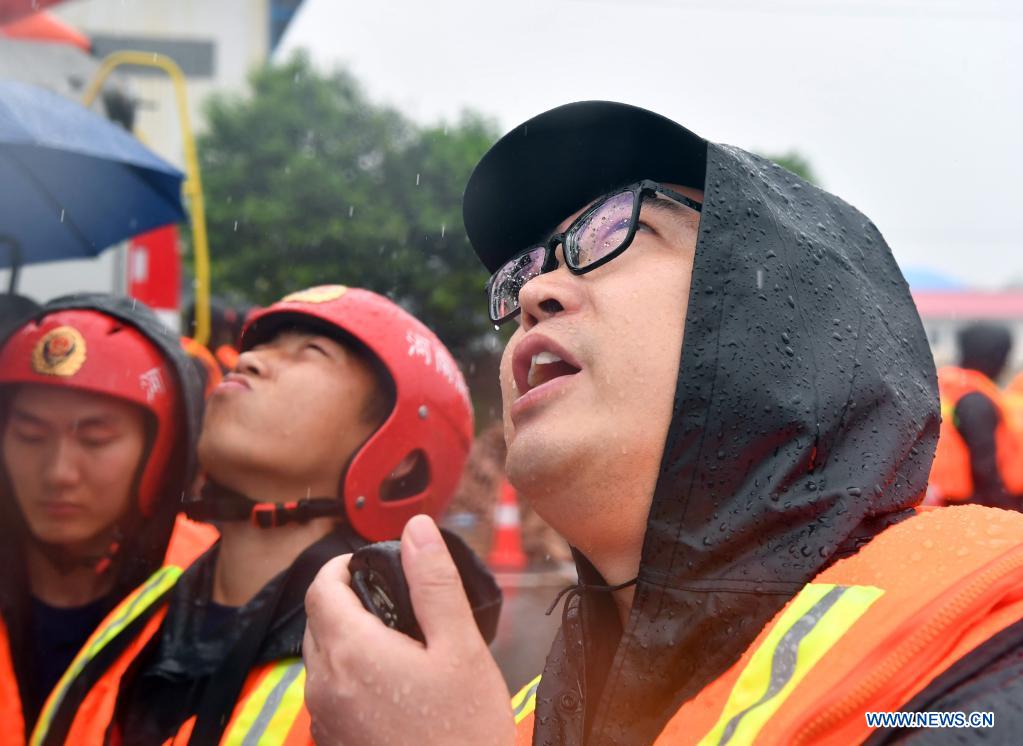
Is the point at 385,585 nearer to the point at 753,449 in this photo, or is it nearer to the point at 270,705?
the point at 753,449

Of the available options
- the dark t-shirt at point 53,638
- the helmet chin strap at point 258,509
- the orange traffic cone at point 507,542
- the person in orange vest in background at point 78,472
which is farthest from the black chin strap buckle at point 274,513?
the orange traffic cone at point 507,542

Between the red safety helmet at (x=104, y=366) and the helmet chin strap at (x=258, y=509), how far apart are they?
395 millimetres

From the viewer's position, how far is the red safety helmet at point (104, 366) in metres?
2.53

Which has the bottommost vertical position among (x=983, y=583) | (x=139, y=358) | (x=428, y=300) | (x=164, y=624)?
(x=428, y=300)

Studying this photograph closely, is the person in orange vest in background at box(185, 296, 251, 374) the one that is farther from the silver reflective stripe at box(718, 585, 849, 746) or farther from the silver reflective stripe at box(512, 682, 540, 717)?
the silver reflective stripe at box(718, 585, 849, 746)

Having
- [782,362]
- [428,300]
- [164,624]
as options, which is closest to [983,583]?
[782,362]

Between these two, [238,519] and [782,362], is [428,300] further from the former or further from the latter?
[782,362]

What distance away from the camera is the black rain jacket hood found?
49.8 inches

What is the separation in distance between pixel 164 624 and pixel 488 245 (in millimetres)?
1278

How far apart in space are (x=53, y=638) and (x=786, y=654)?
2200 mm

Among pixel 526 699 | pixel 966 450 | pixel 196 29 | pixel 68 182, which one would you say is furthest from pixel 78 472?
pixel 196 29

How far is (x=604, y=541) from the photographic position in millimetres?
1387

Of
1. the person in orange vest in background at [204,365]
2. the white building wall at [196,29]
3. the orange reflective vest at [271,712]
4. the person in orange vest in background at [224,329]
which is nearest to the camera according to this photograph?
the orange reflective vest at [271,712]

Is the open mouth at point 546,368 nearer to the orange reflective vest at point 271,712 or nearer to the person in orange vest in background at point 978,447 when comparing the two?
the orange reflective vest at point 271,712
